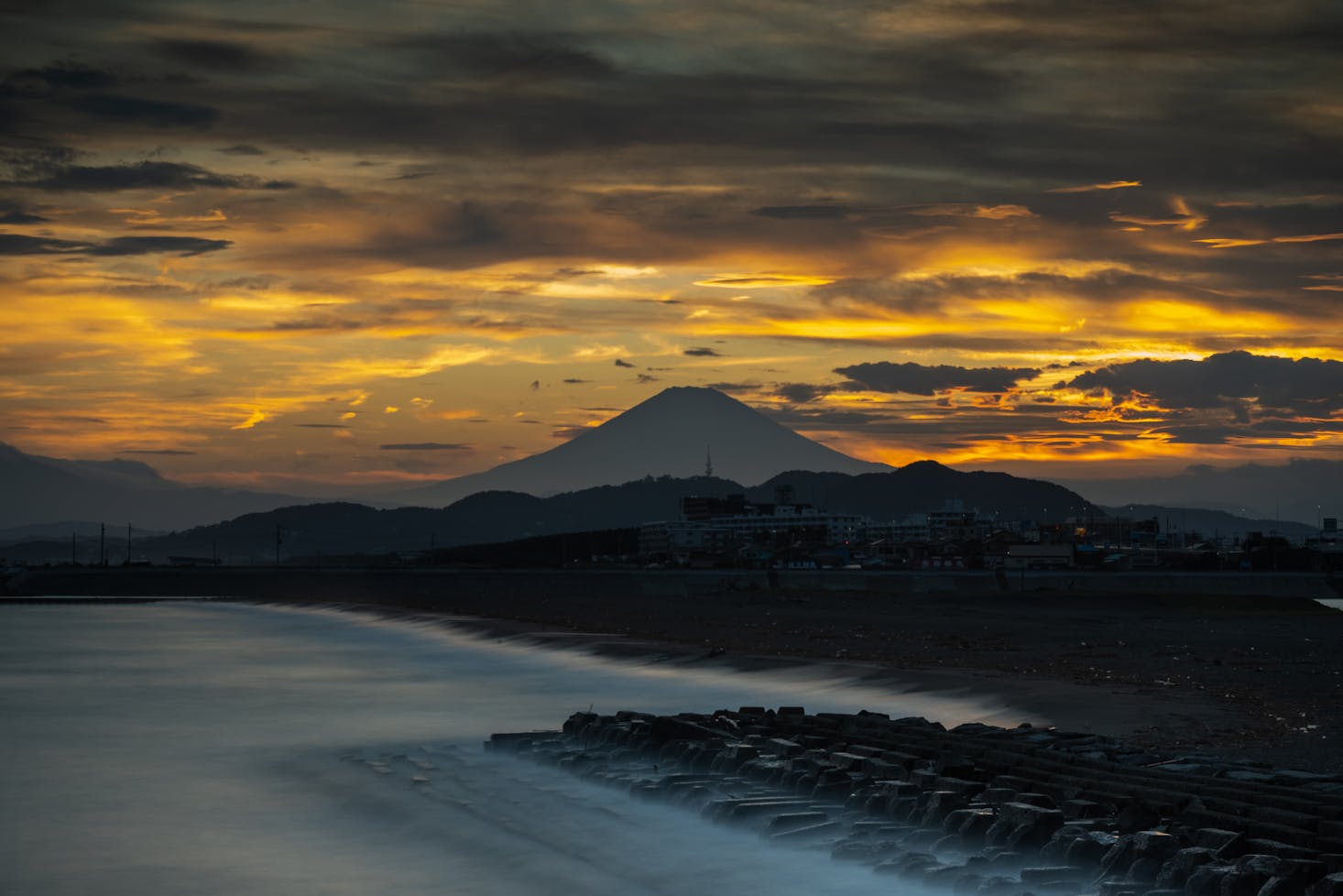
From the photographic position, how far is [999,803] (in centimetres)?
1298

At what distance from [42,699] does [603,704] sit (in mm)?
15700

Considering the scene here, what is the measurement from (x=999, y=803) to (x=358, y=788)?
1008cm

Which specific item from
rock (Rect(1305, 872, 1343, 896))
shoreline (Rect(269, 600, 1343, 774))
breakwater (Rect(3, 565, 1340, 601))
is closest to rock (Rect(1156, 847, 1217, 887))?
rock (Rect(1305, 872, 1343, 896))

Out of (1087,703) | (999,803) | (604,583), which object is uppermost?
(999,803)

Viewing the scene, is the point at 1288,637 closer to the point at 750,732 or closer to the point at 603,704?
the point at 603,704

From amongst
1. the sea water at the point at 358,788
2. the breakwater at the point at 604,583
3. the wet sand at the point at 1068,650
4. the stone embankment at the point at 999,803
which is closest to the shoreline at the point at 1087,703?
the wet sand at the point at 1068,650

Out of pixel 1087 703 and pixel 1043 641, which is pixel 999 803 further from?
pixel 1043 641

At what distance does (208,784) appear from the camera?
2036 centimetres

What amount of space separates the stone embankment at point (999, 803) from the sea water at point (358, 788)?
22.8 inches

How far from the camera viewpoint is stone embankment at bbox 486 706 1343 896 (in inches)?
416

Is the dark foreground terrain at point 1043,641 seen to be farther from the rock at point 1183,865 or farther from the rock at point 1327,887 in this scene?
the rock at point 1327,887

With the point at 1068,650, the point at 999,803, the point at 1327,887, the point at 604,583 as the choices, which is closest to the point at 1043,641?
the point at 1068,650

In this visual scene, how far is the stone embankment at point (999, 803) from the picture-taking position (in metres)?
10.6

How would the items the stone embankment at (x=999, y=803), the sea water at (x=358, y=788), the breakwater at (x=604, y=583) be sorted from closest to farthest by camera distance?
1. the stone embankment at (x=999, y=803)
2. the sea water at (x=358, y=788)
3. the breakwater at (x=604, y=583)
